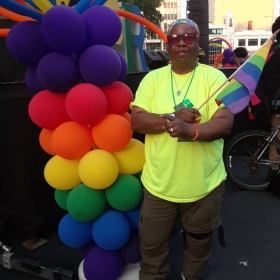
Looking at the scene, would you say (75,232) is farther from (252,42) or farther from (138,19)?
(252,42)

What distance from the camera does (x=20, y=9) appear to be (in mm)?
1838

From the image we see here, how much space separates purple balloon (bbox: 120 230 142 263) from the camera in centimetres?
221

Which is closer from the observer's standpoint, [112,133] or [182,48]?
[182,48]

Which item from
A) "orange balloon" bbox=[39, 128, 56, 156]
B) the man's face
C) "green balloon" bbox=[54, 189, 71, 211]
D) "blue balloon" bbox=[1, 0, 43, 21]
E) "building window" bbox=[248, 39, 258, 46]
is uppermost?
"blue balloon" bbox=[1, 0, 43, 21]

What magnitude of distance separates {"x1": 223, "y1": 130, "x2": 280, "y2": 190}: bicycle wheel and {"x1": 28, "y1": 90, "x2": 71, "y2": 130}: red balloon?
2.55m

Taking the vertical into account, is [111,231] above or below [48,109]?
below

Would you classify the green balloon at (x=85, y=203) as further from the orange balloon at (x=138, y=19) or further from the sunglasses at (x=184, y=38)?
the orange balloon at (x=138, y=19)

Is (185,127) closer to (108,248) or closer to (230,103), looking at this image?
(230,103)

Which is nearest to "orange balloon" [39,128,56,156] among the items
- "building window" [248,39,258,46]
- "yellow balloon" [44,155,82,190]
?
"yellow balloon" [44,155,82,190]

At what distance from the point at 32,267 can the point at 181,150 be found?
1.44 m

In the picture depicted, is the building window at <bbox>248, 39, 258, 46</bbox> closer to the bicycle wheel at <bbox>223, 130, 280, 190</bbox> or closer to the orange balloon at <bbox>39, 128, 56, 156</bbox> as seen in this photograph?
the bicycle wheel at <bbox>223, 130, 280, 190</bbox>

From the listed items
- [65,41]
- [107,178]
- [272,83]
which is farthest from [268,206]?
[65,41]

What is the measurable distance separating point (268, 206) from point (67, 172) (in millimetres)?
2453

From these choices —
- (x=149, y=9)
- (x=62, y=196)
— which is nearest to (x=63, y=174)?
(x=62, y=196)
